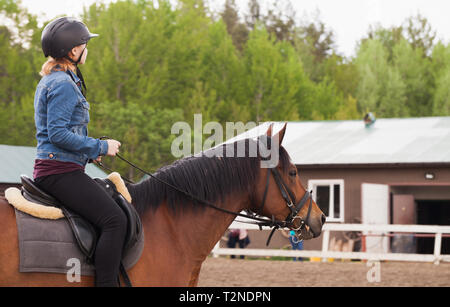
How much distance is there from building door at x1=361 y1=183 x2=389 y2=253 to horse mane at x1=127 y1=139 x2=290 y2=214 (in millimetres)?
14935

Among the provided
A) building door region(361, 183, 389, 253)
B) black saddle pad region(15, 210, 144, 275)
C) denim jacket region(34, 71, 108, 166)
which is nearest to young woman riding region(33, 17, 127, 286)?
denim jacket region(34, 71, 108, 166)

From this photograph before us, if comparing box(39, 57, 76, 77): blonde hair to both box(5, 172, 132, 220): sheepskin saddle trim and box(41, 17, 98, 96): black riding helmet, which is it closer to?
box(41, 17, 98, 96): black riding helmet

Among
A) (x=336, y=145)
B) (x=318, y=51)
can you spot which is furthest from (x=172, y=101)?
(x=318, y=51)

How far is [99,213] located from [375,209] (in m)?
16.7

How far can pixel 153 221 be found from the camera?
4.07m

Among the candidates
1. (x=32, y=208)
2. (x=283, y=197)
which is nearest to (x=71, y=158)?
(x=32, y=208)

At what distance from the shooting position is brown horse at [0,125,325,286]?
3.90 meters

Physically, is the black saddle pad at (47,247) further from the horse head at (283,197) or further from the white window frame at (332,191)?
the white window frame at (332,191)

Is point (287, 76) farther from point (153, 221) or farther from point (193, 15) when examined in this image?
point (153, 221)

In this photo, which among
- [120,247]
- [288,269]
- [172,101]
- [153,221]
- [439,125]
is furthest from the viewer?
[172,101]

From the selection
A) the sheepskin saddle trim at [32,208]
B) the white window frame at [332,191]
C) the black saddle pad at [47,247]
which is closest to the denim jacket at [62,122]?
the sheepskin saddle trim at [32,208]

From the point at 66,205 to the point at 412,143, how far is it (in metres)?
19.0

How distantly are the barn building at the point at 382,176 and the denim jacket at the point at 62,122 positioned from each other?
15839mm

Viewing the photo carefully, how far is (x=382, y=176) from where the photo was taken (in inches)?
789
